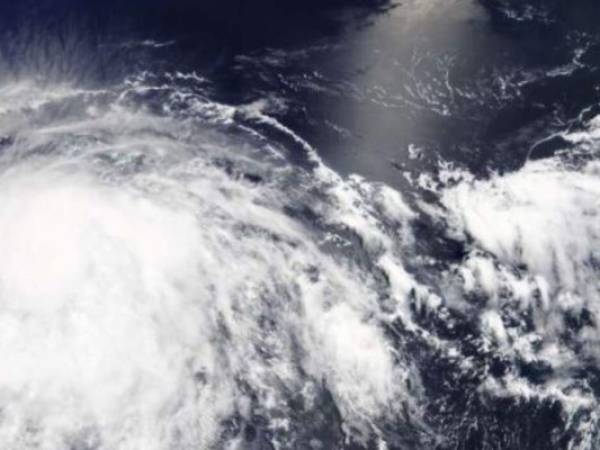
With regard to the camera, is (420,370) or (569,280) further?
(569,280)

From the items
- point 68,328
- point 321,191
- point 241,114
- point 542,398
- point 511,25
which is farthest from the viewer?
point 511,25

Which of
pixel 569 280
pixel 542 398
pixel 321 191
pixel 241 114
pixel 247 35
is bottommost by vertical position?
pixel 542 398

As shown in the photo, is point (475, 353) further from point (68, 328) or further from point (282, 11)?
point (282, 11)

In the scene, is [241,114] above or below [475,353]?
above

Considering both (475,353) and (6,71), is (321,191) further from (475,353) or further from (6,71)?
(6,71)

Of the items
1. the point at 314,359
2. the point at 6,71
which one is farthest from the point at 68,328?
the point at 6,71

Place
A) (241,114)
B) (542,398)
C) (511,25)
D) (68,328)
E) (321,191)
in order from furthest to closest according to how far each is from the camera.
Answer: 1. (511,25)
2. (241,114)
3. (321,191)
4. (68,328)
5. (542,398)

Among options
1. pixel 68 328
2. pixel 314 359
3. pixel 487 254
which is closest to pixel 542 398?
pixel 487 254
